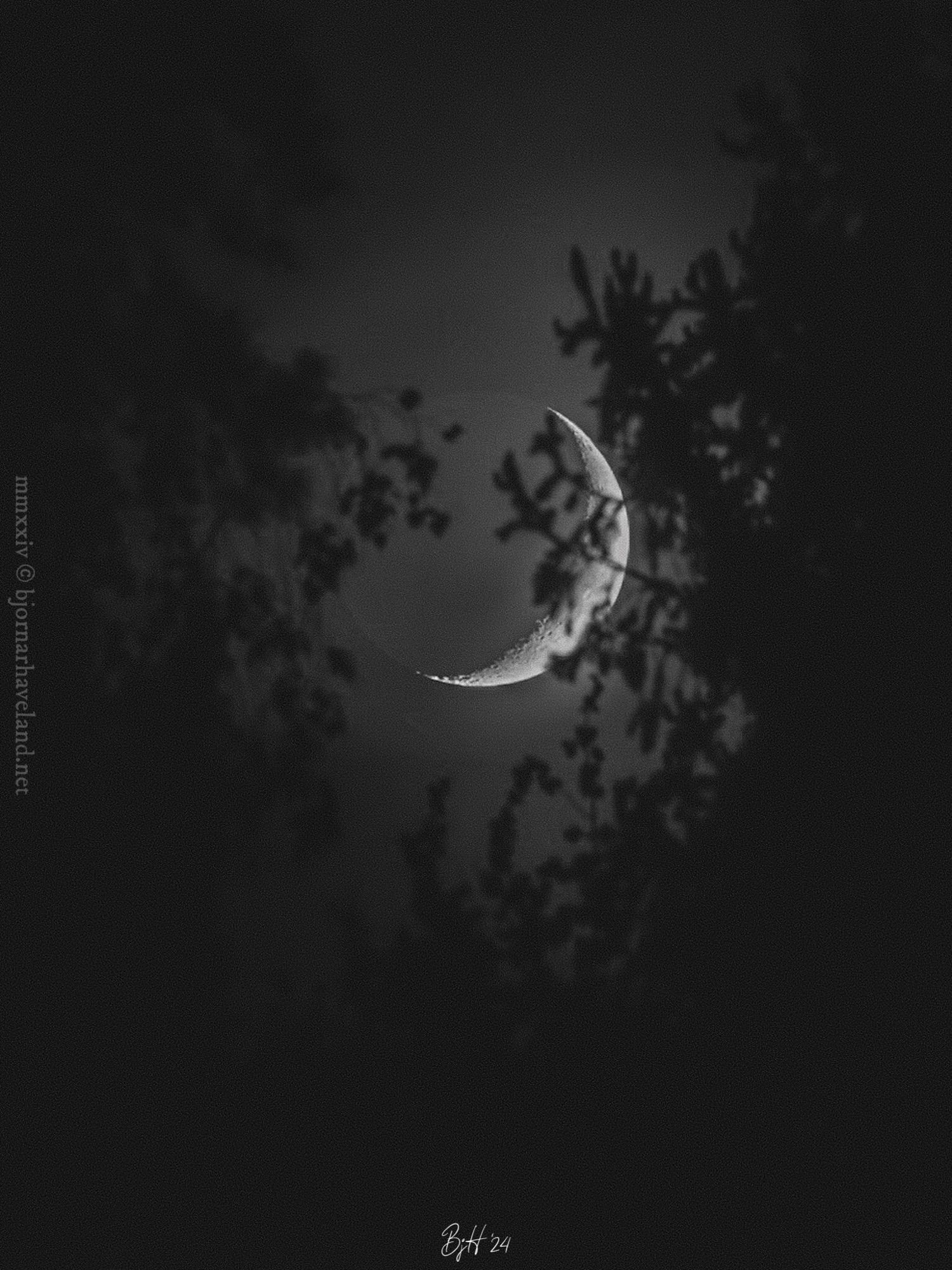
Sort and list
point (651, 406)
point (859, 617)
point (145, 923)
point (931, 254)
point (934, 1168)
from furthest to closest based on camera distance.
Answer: point (145, 923) < point (651, 406) < point (931, 254) < point (859, 617) < point (934, 1168)

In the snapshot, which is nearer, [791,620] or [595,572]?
[791,620]

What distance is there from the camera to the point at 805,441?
11.8 ft

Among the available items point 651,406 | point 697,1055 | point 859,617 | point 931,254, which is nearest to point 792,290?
point 931,254

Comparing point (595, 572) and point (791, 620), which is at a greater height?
point (595, 572)

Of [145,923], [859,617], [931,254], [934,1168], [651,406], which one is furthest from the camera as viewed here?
[145,923]

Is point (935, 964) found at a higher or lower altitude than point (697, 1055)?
higher

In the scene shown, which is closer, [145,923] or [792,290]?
[792,290]

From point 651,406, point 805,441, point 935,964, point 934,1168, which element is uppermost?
point 651,406

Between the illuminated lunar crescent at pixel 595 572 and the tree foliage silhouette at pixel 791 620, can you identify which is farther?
the illuminated lunar crescent at pixel 595 572

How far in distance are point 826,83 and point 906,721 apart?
3.04 meters

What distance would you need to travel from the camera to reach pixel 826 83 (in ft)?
12.8

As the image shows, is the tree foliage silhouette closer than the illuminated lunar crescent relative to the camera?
Yes

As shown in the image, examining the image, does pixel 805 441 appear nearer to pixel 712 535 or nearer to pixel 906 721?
pixel 712 535

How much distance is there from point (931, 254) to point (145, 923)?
474cm
